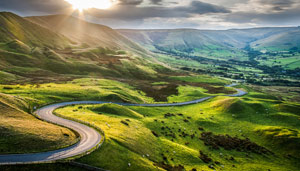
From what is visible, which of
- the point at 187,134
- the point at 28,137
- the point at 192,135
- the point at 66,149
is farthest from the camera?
the point at 187,134

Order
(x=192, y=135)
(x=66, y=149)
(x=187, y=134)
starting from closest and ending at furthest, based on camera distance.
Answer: (x=66, y=149) → (x=192, y=135) → (x=187, y=134)

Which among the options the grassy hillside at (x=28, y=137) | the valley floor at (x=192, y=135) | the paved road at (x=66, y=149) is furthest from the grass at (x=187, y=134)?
the grassy hillside at (x=28, y=137)

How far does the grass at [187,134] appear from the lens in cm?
4507

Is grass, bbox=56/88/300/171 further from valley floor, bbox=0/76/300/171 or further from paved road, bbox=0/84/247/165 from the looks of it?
paved road, bbox=0/84/247/165

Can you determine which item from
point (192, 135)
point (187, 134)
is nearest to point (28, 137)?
point (187, 134)

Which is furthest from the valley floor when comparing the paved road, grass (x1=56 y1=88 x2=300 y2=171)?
the paved road

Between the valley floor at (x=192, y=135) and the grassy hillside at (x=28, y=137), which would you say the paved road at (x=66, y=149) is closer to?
the grassy hillside at (x=28, y=137)

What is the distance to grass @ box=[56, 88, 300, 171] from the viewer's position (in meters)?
45.1

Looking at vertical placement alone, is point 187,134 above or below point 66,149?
below

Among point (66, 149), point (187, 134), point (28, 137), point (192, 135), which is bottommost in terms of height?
point (192, 135)

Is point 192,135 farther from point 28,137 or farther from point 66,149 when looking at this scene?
point 28,137

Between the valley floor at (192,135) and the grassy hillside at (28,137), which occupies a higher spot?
the grassy hillside at (28,137)

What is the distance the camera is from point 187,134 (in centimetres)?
7294

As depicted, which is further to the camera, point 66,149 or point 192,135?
point 192,135
